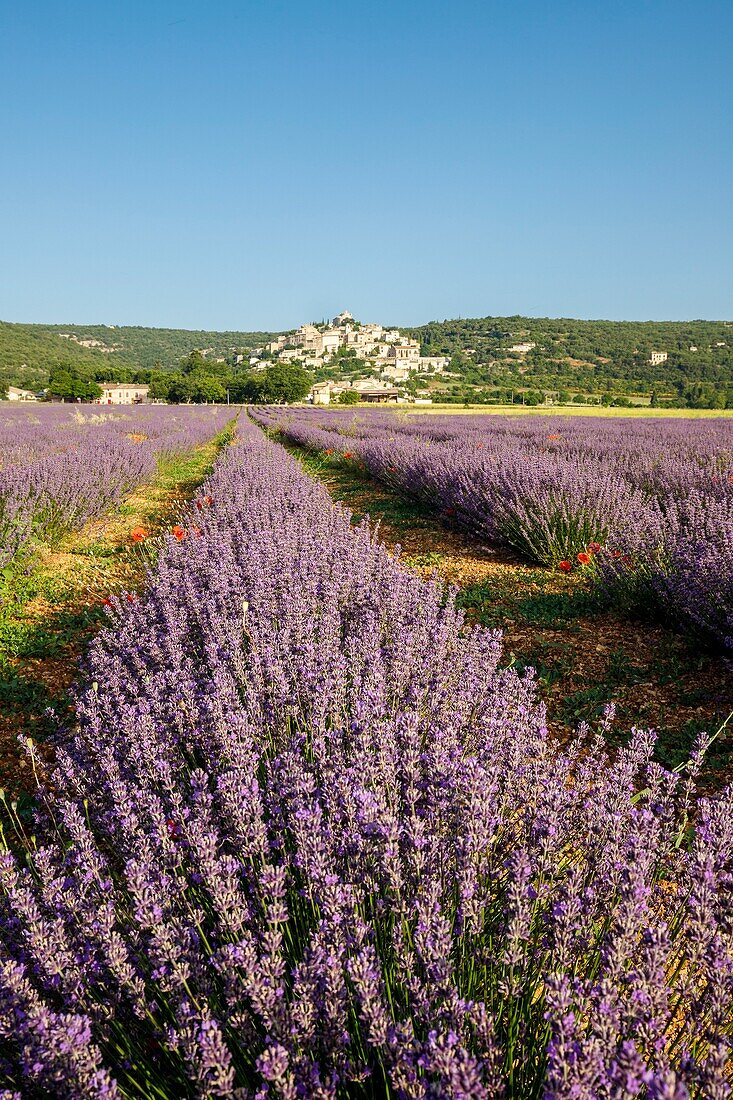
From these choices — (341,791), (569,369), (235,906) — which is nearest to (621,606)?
(341,791)

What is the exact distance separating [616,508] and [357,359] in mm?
139664

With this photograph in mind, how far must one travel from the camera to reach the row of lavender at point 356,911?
0.83 m

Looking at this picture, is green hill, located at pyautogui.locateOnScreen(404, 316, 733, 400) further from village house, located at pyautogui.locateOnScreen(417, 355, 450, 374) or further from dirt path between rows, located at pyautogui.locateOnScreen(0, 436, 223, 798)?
dirt path between rows, located at pyautogui.locateOnScreen(0, 436, 223, 798)

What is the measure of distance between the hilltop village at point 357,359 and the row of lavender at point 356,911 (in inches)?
2830

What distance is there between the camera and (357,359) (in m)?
138

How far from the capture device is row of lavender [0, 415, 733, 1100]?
32.7 inches

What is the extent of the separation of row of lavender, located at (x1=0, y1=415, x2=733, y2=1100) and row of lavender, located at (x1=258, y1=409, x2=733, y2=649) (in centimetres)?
212

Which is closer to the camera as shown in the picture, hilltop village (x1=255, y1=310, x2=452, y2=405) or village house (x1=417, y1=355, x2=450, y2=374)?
hilltop village (x1=255, y1=310, x2=452, y2=405)

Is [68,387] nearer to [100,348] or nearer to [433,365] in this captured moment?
[433,365]

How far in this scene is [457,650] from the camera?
2.45m

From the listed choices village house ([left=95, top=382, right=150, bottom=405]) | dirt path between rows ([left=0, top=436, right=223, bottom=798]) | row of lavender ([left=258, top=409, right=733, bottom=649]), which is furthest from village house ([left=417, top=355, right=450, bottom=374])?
dirt path between rows ([left=0, top=436, right=223, bottom=798])

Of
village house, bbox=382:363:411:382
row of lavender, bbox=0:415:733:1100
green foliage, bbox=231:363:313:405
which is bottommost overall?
row of lavender, bbox=0:415:733:1100

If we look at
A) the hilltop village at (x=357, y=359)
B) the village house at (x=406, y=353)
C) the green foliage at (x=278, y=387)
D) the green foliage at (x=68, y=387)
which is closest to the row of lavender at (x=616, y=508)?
the green foliage at (x=68, y=387)

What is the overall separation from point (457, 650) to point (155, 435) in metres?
14.5
